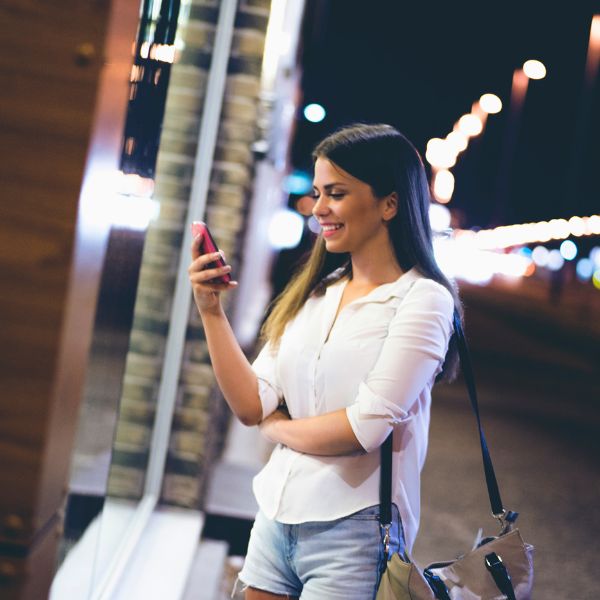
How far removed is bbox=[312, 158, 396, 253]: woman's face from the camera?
89.1 inches

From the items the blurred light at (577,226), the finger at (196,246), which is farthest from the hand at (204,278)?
the blurred light at (577,226)

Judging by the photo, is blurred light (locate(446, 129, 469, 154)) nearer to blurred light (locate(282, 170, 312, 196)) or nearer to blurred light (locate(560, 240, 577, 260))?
blurred light (locate(282, 170, 312, 196))

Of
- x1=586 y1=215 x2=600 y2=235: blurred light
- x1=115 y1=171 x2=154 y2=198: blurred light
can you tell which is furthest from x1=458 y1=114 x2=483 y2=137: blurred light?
x1=115 y1=171 x2=154 y2=198: blurred light

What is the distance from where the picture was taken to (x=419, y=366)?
2.08 m

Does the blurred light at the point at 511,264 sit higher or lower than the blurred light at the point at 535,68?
lower

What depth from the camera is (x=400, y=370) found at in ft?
6.76

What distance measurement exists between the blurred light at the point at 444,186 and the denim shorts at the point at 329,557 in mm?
52740

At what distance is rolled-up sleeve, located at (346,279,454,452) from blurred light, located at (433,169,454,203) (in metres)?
52.7

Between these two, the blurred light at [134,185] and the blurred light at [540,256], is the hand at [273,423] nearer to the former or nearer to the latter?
the blurred light at [134,185]

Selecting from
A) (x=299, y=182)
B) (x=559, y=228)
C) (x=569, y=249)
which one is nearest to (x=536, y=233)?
(x=559, y=228)

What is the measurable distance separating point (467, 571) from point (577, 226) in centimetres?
5611

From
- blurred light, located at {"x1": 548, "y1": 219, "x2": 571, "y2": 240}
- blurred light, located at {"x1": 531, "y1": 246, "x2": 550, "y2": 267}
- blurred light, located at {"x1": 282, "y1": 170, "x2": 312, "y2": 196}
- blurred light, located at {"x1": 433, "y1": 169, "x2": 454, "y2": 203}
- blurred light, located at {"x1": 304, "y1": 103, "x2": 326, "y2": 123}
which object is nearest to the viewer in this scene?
blurred light, located at {"x1": 304, "y1": 103, "x2": 326, "y2": 123}

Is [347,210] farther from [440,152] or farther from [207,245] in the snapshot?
[440,152]

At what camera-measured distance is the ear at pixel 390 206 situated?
2295 mm
